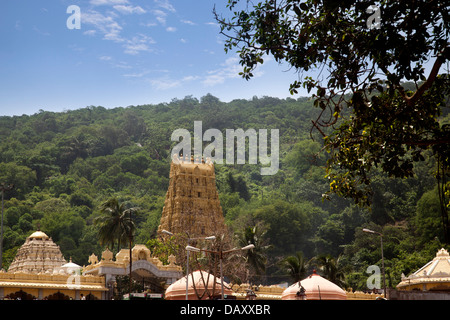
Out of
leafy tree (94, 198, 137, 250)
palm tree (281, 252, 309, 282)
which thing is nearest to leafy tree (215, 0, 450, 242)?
palm tree (281, 252, 309, 282)

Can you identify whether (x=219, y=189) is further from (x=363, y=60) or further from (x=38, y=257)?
(x=363, y=60)

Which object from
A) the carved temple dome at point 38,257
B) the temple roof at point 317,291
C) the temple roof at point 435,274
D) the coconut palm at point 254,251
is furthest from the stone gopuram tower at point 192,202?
the temple roof at point 317,291

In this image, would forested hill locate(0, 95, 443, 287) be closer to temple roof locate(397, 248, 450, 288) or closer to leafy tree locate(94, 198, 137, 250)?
temple roof locate(397, 248, 450, 288)

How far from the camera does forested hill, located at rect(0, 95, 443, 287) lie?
267ft

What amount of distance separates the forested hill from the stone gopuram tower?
20.6ft

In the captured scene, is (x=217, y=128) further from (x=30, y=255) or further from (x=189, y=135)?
(x=30, y=255)

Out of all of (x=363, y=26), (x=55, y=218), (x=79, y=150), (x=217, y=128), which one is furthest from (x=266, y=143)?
(x=363, y=26)

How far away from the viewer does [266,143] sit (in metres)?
139

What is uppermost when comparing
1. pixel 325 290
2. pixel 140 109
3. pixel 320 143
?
pixel 140 109

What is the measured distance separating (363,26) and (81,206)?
302 feet

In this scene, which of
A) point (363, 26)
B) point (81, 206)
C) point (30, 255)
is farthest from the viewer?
point (81, 206)

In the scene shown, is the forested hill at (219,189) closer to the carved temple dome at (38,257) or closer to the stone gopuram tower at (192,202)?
the stone gopuram tower at (192,202)

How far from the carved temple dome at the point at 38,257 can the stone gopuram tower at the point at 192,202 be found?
1669 cm

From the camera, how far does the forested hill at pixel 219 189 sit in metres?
81.2
